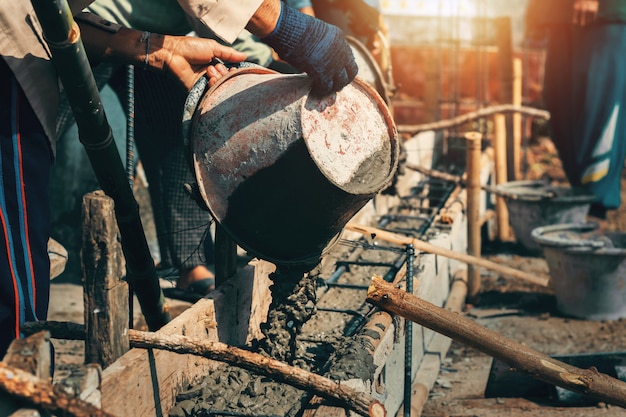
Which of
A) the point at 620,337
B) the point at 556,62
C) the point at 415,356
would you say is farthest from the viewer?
the point at 556,62

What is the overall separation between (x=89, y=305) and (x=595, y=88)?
6.86 meters

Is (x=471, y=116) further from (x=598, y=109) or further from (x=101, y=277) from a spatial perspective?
(x=101, y=277)

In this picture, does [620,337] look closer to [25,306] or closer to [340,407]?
[340,407]

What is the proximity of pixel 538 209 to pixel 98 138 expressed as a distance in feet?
18.2

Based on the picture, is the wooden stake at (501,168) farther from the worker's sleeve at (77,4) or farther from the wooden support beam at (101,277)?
the wooden support beam at (101,277)

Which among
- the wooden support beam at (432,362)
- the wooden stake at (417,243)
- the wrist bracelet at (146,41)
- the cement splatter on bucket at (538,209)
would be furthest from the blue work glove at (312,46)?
the cement splatter on bucket at (538,209)

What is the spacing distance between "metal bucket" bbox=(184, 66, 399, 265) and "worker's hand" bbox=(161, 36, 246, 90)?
0.28ft

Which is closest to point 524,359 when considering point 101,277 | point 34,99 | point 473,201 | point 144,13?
point 101,277

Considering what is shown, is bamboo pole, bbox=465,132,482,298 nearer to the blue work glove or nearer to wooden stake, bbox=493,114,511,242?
wooden stake, bbox=493,114,511,242

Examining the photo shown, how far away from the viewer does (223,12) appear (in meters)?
2.86

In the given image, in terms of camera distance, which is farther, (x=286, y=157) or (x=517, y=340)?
(x=517, y=340)

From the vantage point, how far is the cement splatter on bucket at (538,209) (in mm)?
7566

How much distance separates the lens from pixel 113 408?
2.64 meters

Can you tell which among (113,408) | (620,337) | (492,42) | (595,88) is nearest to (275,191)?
(113,408)
